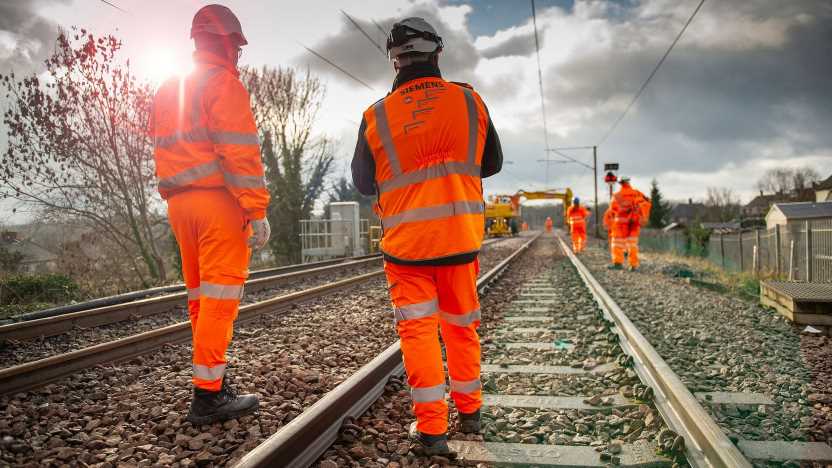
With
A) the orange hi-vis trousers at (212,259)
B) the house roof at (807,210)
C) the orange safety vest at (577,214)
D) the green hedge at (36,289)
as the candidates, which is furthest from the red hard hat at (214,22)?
the house roof at (807,210)

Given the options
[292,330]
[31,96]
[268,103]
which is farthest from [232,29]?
[268,103]

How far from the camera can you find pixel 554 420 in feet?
8.93

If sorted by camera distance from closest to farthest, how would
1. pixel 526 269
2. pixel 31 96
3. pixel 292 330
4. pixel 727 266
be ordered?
pixel 292 330
pixel 31 96
pixel 526 269
pixel 727 266

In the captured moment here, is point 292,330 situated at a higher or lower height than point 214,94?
lower

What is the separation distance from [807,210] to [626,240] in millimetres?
12463

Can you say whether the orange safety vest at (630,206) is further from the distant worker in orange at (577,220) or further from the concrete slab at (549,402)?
the concrete slab at (549,402)

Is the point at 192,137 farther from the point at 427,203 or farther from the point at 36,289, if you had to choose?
the point at 36,289

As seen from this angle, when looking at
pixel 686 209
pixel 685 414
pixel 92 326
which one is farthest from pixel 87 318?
pixel 686 209

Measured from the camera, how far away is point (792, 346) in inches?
171

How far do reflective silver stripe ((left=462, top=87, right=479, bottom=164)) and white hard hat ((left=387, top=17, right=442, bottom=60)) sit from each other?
0.93 ft

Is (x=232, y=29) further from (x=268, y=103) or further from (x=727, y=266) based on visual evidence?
(x=268, y=103)

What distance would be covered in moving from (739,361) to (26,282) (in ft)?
34.0

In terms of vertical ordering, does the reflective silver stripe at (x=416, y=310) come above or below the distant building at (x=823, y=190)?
Answer: below

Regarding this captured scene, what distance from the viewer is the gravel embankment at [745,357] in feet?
8.88
